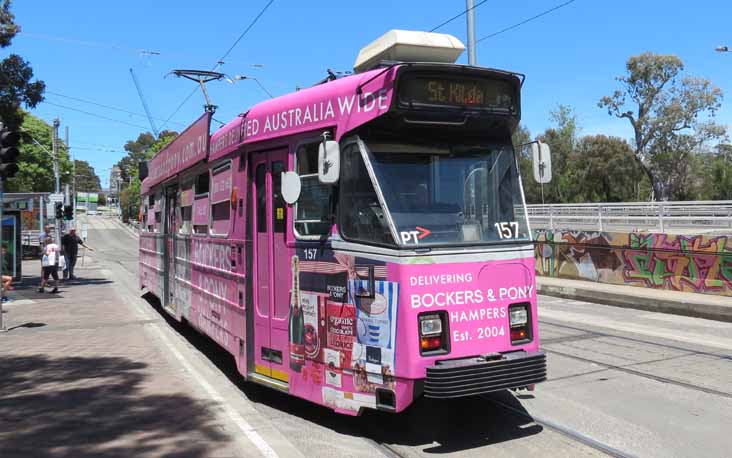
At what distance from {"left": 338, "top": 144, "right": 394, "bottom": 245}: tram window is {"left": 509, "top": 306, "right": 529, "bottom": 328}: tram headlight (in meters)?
1.29

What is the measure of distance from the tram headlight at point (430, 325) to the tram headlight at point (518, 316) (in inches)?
29.3

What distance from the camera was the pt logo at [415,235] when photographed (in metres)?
4.84

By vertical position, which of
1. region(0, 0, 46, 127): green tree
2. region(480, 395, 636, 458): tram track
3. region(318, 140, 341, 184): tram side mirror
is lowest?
region(480, 395, 636, 458): tram track

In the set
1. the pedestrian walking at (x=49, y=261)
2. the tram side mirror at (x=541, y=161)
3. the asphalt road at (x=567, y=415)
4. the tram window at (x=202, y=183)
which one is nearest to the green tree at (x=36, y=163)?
the pedestrian walking at (x=49, y=261)

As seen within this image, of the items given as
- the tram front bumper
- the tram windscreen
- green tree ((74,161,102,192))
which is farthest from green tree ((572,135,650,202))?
green tree ((74,161,102,192))

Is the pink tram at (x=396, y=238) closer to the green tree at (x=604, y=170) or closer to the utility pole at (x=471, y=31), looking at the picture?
the utility pole at (x=471, y=31)

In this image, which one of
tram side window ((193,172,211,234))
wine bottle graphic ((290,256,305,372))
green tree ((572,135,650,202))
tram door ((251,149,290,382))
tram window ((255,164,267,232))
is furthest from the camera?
green tree ((572,135,650,202))

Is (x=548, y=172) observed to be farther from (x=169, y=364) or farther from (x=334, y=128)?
(x=169, y=364)

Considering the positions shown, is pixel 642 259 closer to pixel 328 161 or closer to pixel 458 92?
pixel 458 92

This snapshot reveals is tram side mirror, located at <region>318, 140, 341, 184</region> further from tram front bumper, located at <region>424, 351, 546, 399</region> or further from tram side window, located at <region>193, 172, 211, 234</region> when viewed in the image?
tram side window, located at <region>193, 172, 211, 234</region>

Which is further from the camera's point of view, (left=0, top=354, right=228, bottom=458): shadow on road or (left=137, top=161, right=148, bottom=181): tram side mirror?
(left=137, top=161, right=148, bottom=181): tram side mirror


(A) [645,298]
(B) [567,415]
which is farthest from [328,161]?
(A) [645,298]

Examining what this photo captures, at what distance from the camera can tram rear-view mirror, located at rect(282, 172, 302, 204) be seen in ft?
17.3

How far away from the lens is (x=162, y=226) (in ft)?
38.8
